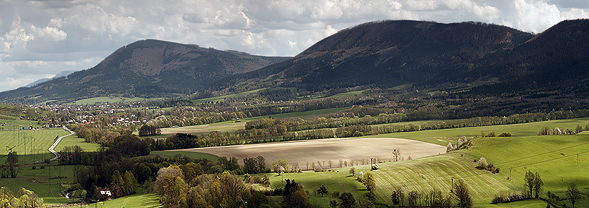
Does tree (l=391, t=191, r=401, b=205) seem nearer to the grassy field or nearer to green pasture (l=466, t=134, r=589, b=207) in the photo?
the grassy field

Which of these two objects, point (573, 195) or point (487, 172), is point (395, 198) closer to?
point (487, 172)

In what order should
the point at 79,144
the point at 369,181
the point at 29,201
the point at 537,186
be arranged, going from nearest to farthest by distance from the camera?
the point at 29,201, the point at 537,186, the point at 369,181, the point at 79,144

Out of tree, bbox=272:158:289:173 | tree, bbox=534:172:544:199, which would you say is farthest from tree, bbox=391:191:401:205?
tree, bbox=272:158:289:173

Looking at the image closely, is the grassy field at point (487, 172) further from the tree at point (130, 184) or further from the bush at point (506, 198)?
the tree at point (130, 184)

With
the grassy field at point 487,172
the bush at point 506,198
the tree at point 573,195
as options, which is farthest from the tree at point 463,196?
the tree at point 573,195

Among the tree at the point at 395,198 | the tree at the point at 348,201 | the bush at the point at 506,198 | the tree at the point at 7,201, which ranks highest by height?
the tree at the point at 7,201

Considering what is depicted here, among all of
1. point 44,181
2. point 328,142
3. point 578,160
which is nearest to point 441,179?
point 578,160

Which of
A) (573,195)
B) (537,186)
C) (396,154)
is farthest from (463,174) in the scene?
(396,154)

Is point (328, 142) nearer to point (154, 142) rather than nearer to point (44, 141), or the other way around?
point (154, 142)
